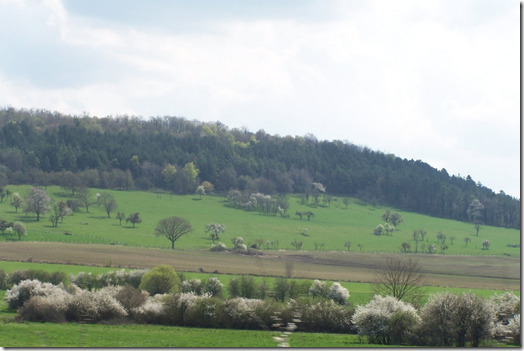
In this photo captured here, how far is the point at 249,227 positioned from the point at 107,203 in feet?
103

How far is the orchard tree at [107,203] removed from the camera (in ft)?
373

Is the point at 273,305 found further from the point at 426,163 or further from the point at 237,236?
the point at 426,163

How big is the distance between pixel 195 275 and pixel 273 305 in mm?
23308

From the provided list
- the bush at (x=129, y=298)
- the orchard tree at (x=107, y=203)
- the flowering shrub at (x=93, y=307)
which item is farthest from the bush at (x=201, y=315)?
the orchard tree at (x=107, y=203)

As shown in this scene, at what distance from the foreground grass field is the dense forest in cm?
→ 833

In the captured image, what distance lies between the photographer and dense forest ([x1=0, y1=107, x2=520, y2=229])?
139 meters

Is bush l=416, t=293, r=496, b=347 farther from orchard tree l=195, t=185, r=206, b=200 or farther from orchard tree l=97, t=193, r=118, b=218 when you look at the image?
orchard tree l=195, t=185, r=206, b=200

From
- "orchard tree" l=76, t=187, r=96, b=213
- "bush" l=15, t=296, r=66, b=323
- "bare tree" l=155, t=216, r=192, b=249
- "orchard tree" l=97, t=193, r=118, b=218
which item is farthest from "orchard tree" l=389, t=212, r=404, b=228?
"bush" l=15, t=296, r=66, b=323

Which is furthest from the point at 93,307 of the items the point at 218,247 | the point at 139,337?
the point at 218,247

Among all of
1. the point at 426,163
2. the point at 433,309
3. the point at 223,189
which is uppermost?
the point at 426,163

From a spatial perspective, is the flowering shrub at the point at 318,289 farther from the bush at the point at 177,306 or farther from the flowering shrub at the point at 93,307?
the flowering shrub at the point at 93,307

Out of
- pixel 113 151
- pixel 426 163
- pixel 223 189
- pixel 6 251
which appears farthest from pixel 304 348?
pixel 426 163

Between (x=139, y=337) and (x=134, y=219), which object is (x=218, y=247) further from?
(x=139, y=337)

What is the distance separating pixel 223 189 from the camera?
509 ft
